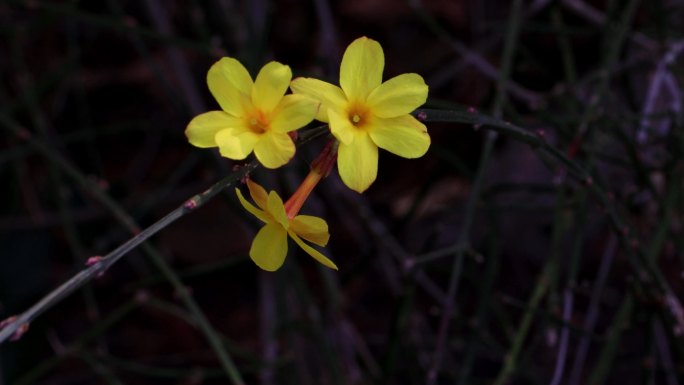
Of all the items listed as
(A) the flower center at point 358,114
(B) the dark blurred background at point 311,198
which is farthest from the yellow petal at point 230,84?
(B) the dark blurred background at point 311,198

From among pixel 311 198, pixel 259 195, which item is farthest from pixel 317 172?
pixel 311 198

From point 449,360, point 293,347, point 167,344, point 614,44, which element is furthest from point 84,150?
point 614,44

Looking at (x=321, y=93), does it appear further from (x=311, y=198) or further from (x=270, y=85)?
(x=311, y=198)

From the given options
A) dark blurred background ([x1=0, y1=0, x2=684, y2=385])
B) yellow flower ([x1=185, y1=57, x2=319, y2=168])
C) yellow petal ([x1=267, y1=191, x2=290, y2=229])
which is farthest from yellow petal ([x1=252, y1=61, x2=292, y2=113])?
dark blurred background ([x1=0, y1=0, x2=684, y2=385])

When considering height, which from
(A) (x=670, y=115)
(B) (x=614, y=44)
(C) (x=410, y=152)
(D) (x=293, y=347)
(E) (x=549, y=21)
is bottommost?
(C) (x=410, y=152)

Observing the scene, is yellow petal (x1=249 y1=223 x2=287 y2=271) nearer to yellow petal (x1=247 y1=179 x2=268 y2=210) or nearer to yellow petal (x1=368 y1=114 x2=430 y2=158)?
yellow petal (x1=247 y1=179 x2=268 y2=210)

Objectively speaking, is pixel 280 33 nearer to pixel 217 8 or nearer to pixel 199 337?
pixel 217 8

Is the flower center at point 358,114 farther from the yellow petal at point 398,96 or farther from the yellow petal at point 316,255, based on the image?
the yellow petal at point 316,255
